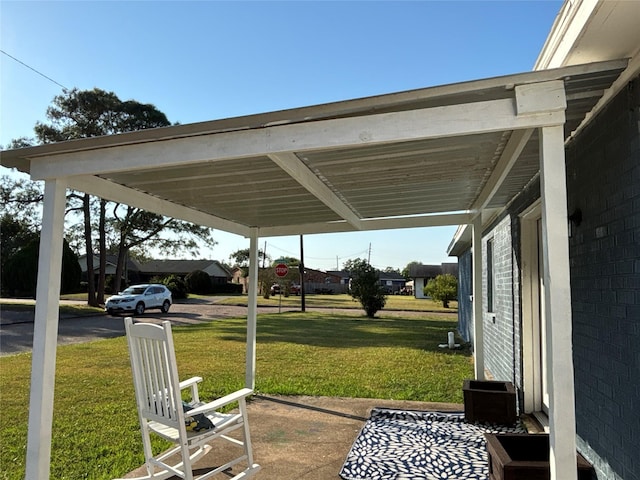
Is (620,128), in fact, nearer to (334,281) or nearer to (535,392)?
(535,392)

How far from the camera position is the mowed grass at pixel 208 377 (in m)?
4.00

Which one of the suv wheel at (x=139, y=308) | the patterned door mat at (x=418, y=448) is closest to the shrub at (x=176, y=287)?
the suv wheel at (x=139, y=308)

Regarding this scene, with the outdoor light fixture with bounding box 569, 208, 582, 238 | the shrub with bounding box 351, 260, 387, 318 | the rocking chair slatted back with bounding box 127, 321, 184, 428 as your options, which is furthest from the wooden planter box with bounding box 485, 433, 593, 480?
the shrub with bounding box 351, 260, 387, 318

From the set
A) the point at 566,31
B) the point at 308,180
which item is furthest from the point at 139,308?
the point at 566,31

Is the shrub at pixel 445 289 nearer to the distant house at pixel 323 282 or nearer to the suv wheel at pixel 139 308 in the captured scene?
the suv wheel at pixel 139 308

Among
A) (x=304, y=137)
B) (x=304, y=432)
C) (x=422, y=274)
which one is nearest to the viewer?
(x=304, y=137)

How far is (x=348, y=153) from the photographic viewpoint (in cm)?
302

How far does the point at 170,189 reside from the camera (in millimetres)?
3965

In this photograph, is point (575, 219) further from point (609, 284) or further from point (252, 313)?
point (252, 313)

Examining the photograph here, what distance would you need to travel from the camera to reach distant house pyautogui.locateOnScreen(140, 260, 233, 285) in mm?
47287

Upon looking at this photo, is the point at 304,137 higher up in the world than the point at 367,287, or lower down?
higher up

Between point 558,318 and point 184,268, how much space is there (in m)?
50.1

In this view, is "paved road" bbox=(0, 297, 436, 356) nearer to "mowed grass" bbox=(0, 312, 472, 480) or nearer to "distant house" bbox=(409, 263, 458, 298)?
"mowed grass" bbox=(0, 312, 472, 480)

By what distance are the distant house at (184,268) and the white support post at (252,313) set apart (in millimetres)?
41410
